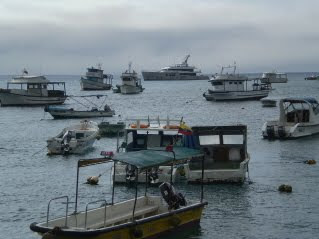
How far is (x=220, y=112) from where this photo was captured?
290 feet

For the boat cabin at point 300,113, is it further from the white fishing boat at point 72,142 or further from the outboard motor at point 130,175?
the outboard motor at point 130,175

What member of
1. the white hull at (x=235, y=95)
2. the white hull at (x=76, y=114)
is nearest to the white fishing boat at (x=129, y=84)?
the white hull at (x=235, y=95)

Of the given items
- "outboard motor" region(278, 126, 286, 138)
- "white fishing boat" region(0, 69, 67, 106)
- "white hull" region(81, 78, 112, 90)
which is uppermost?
"white hull" region(81, 78, 112, 90)

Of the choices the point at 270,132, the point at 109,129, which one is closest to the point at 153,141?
the point at 270,132

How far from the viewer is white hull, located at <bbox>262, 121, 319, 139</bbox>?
171 feet

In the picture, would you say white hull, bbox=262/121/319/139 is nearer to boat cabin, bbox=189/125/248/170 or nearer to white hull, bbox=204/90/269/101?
boat cabin, bbox=189/125/248/170

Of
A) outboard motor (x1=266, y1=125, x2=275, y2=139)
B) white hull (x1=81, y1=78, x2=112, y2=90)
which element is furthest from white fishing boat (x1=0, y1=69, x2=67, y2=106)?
white hull (x1=81, y1=78, x2=112, y2=90)

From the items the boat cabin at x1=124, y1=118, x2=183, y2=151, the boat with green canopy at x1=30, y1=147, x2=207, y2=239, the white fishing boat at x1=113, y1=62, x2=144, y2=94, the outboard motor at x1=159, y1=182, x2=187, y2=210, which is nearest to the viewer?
the boat with green canopy at x1=30, y1=147, x2=207, y2=239

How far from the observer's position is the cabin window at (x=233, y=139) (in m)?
35.2

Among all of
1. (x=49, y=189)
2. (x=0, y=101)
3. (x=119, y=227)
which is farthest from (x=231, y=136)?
(x=0, y=101)

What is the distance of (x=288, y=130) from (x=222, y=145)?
19145mm

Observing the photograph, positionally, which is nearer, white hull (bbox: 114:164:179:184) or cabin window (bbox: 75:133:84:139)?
white hull (bbox: 114:164:179:184)

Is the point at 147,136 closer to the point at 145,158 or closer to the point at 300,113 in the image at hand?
the point at 145,158

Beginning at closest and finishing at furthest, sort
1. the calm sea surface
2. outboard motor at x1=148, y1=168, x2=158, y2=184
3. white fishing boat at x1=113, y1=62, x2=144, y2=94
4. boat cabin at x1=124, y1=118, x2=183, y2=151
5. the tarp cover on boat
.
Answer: the tarp cover on boat → the calm sea surface → outboard motor at x1=148, y1=168, x2=158, y2=184 → boat cabin at x1=124, y1=118, x2=183, y2=151 → white fishing boat at x1=113, y1=62, x2=144, y2=94
